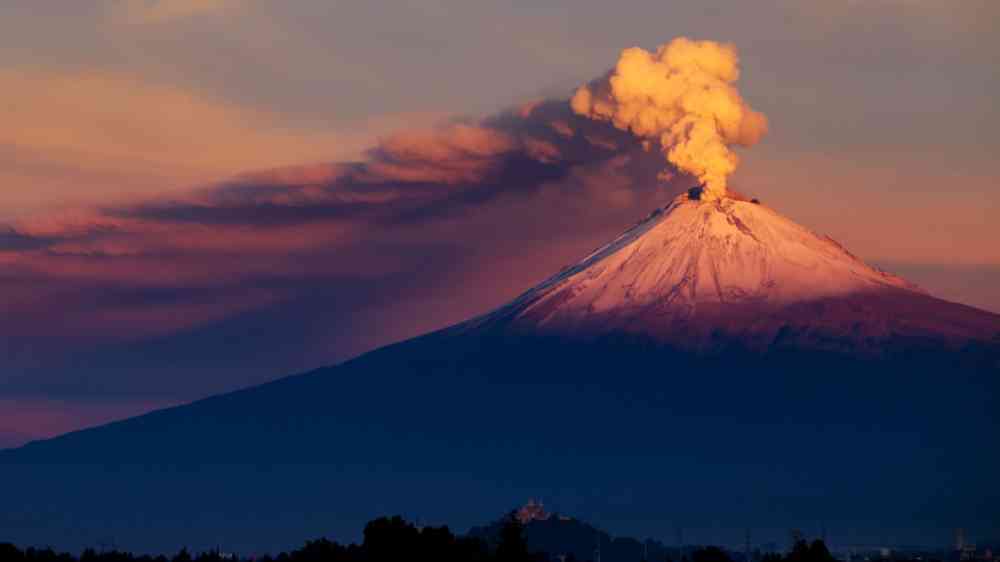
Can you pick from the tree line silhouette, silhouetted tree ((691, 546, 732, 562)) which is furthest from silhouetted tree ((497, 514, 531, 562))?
silhouetted tree ((691, 546, 732, 562))

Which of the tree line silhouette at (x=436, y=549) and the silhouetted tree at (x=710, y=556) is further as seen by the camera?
the silhouetted tree at (x=710, y=556)

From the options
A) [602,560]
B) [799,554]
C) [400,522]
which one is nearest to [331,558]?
[400,522]

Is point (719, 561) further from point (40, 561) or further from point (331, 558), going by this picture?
point (40, 561)

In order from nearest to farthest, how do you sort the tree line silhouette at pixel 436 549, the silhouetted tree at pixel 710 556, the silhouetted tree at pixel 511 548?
1. the silhouetted tree at pixel 511 548
2. the tree line silhouette at pixel 436 549
3. the silhouetted tree at pixel 710 556

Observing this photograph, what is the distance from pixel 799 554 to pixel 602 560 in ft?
318

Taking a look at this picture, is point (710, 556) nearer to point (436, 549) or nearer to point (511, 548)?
point (511, 548)

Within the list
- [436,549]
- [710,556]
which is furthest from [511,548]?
[710,556]

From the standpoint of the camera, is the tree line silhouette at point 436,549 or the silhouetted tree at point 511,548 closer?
the silhouetted tree at point 511,548

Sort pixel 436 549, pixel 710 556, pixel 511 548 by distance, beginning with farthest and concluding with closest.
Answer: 1. pixel 710 556
2. pixel 436 549
3. pixel 511 548

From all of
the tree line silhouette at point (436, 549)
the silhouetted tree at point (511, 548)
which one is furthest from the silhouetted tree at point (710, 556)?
the silhouetted tree at point (511, 548)

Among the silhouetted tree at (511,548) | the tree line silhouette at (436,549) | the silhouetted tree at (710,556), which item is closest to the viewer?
the silhouetted tree at (511,548)

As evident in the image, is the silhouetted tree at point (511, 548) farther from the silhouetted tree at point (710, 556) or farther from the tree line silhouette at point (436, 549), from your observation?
the silhouetted tree at point (710, 556)

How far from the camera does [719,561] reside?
3964 inches

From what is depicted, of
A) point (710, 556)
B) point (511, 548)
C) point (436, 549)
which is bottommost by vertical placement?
point (511, 548)
